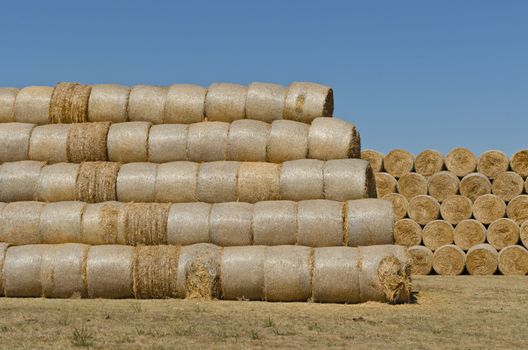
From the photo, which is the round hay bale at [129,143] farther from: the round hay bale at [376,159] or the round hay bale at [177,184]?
the round hay bale at [376,159]

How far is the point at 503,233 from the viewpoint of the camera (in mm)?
18031

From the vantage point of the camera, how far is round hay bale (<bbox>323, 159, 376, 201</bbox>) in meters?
12.6

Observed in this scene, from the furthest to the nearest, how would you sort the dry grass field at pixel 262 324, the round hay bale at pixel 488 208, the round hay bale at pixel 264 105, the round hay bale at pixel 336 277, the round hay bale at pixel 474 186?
the round hay bale at pixel 474 186 < the round hay bale at pixel 488 208 < the round hay bale at pixel 264 105 < the round hay bale at pixel 336 277 < the dry grass field at pixel 262 324

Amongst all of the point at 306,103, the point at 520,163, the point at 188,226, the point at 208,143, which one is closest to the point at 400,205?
the point at 520,163

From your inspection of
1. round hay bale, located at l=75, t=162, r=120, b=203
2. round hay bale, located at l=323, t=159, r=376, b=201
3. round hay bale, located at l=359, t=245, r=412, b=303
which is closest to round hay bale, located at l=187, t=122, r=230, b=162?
round hay bale, located at l=75, t=162, r=120, b=203

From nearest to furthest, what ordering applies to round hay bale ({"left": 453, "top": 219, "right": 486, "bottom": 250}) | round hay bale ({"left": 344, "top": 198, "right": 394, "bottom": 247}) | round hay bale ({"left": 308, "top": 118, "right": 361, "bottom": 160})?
round hay bale ({"left": 344, "top": 198, "right": 394, "bottom": 247}), round hay bale ({"left": 308, "top": 118, "right": 361, "bottom": 160}), round hay bale ({"left": 453, "top": 219, "right": 486, "bottom": 250})

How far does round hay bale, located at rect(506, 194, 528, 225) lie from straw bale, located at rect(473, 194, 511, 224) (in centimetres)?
17

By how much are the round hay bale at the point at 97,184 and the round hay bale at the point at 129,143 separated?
42 cm

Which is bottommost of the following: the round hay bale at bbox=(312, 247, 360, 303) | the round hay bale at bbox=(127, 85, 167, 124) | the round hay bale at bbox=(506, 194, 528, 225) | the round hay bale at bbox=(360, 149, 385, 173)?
the round hay bale at bbox=(312, 247, 360, 303)

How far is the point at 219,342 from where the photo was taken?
324 inches

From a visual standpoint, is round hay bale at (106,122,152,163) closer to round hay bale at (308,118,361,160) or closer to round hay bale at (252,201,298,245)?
round hay bale at (252,201,298,245)

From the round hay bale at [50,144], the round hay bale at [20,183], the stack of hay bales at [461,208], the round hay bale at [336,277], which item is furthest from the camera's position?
the stack of hay bales at [461,208]

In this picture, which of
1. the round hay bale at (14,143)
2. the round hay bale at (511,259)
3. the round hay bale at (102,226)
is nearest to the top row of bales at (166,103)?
Result: the round hay bale at (14,143)

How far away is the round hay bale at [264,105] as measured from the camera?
13688 millimetres
